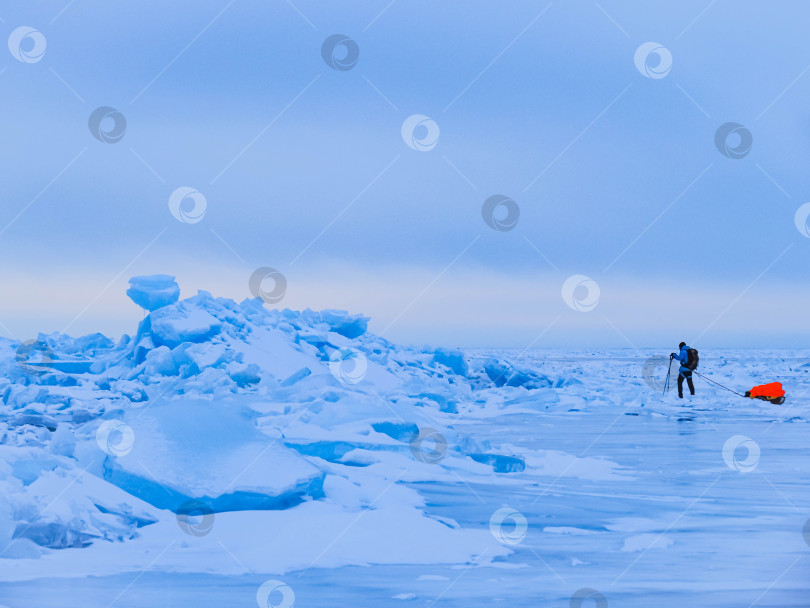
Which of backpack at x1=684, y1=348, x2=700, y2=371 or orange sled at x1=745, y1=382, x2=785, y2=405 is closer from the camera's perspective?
orange sled at x1=745, y1=382, x2=785, y2=405

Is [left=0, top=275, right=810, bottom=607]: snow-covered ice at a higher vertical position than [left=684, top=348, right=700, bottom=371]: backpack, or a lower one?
lower

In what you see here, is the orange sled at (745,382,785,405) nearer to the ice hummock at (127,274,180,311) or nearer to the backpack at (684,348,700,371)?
the backpack at (684,348,700,371)

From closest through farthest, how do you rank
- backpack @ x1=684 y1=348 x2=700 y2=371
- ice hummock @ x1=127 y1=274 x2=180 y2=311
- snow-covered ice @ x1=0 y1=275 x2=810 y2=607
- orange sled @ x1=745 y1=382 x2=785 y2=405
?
1. snow-covered ice @ x1=0 y1=275 x2=810 y2=607
2. orange sled @ x1=745 y1=382 x2=785 y2=405
3. backpack @ x1=684 y1=348 x2=700 y2=371
4. ice hummock @ x1=127 y1=274 x2=180 y2=311

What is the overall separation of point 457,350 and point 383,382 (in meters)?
5.67

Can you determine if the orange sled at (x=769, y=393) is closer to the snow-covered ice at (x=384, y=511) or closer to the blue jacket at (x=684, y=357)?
the blue jacket at (x=684, y=357)

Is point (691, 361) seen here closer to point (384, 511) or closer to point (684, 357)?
point (684, 357)

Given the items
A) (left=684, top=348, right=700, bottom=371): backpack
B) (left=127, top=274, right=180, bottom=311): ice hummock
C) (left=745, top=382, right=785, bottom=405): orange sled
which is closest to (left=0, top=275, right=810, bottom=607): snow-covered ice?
(left=745, top=382, right=785, bottom=405): orange sled

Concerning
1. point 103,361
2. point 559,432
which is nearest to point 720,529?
point 559,432

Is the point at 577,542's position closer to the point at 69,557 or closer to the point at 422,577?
the point at 422,577

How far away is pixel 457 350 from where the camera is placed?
20.6 m

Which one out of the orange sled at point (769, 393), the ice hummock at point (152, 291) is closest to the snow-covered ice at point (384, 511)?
the orange sled at point (769, 393)

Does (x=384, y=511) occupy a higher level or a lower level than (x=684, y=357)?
lower

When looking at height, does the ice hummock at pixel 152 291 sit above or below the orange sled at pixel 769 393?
below

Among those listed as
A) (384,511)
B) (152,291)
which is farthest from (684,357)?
(384,511)
